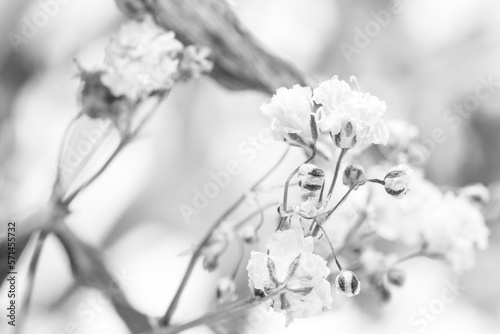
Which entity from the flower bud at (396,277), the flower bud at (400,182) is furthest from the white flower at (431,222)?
the flower bud at (400,182)

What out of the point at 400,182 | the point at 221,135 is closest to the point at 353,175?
the point at 400,182

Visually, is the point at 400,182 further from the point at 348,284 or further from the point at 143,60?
the point at 143,60

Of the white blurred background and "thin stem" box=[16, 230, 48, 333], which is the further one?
the white blurred background

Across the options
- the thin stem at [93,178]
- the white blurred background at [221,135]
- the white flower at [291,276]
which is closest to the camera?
the white flower at [291,276]

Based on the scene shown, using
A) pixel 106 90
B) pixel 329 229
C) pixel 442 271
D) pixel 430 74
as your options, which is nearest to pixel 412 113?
pixel 430 74

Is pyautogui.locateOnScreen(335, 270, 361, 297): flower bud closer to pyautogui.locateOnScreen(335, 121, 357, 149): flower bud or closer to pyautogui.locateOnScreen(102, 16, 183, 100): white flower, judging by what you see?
pyautogui.locateOnScreen(335, 121, 357, 149): flower bud

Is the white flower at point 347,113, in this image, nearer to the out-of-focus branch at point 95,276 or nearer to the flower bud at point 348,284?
the flower bud at point 348,284

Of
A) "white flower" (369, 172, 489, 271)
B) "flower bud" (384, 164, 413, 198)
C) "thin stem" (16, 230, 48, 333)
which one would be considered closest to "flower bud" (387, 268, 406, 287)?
"white flower" (369, 172, 489, 271)
